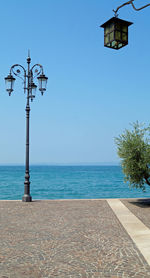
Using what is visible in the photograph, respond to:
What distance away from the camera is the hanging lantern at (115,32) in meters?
6.07

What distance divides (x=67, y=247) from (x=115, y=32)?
5146 millimetres

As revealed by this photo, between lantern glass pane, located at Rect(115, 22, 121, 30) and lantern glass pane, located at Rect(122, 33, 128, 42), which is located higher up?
lantern glass pane, located at Rect(115, 22, 121, 30)

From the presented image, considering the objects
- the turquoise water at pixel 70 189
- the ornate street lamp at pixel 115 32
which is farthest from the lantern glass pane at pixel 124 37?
the turquoise water at pixel 70 189

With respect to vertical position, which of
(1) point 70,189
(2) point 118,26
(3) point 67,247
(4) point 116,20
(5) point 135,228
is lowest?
(1) point 70,189

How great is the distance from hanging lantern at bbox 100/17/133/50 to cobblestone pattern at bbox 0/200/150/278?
15.7 ft

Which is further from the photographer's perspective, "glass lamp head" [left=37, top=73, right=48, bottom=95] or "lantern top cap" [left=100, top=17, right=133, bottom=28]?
"glass lamp head" [left=37, top=73, right=48, bottom=95]

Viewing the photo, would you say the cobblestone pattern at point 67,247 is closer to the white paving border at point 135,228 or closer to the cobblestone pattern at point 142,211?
the white paving border at point 135,228

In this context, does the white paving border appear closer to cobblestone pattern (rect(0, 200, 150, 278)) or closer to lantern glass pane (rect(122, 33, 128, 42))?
cobblestone pattern (rect(0, 200, 150, 278))

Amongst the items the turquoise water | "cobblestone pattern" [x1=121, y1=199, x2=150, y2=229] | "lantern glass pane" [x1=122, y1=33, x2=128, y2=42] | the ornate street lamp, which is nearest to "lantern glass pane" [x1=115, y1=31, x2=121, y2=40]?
the ornate street lamp

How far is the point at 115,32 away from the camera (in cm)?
606

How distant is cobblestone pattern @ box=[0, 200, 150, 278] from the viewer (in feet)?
16.8

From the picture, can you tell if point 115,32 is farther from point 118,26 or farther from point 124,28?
point 124,28

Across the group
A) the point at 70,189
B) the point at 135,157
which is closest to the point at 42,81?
the point at 135,157

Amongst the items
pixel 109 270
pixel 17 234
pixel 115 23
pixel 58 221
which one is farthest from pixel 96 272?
pixel 115 23
